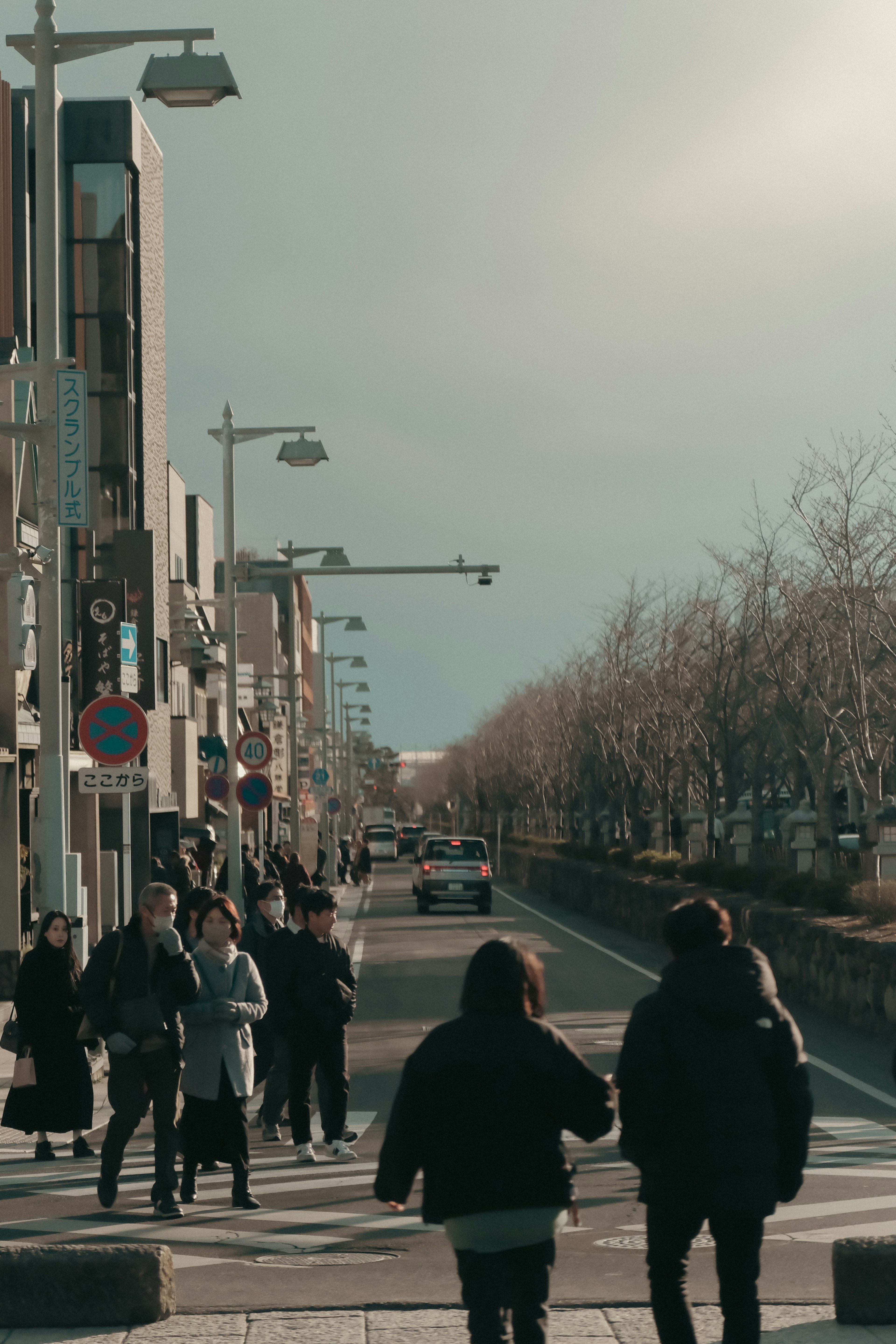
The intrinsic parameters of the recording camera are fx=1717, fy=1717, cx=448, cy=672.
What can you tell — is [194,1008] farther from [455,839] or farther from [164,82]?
[455,839]

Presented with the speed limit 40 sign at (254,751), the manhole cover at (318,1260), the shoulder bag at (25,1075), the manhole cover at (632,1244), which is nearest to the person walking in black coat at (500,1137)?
the manhole cover at (318,1260)

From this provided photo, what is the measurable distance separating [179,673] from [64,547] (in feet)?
41.2

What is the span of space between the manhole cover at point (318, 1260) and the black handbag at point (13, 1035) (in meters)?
3.21

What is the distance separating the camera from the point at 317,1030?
10703 mm

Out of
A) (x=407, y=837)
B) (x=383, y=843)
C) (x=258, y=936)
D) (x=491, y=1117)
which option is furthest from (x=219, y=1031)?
(x=407, y=837)

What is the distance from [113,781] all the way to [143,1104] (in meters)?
5.54

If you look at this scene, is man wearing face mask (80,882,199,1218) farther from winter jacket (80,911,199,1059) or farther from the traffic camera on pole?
the traffic camera on pole

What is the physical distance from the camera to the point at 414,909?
146 feet

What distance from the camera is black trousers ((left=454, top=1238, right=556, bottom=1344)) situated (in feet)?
14.7

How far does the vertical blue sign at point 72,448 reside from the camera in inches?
523

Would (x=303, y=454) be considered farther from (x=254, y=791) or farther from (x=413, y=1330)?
(x=413, y=1330)

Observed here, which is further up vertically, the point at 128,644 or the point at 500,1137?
the point at 128,644

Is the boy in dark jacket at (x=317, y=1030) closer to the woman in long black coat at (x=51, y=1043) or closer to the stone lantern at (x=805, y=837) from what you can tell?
the woman in long black coat at (x=51, y=1043)

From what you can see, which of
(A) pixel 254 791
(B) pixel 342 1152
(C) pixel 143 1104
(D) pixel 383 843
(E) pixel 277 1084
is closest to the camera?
(C) pixel 143 1104
